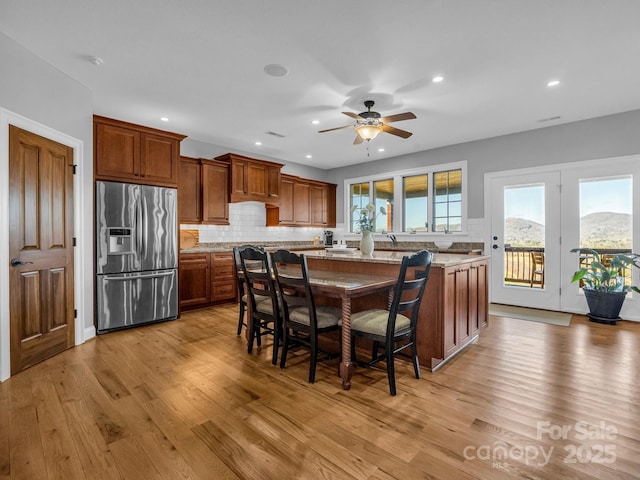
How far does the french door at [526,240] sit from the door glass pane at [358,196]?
102 inches

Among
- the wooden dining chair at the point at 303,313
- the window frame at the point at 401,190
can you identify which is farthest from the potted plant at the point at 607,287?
the wooden dining chair at the point at 303,313

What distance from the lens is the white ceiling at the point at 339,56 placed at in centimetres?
230

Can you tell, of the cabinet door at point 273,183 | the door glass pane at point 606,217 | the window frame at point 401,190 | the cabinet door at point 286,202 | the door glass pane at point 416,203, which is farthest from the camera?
the cabinet door at point 286,202

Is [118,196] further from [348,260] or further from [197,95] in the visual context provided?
[348,260]

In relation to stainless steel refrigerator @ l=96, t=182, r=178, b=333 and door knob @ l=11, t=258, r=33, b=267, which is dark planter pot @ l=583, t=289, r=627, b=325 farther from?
door knob @ l=11, t=258, r=33, b=267

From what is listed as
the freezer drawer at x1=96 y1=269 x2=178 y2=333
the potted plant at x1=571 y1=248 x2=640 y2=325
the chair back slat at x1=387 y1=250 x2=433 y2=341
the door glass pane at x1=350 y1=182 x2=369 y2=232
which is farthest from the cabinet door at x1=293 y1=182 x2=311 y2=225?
the potted plant at x1=571 y1=248 x2=640 y2=325

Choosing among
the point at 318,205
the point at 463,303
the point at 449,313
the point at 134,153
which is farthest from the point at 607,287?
the point at 134,153

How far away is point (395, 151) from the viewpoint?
20.3 ft

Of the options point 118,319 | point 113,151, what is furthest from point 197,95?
point 118,319

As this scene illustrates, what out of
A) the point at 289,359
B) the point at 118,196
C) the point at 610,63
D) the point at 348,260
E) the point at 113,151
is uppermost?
the point at 610,63

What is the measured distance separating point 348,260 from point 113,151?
3077 millimetres

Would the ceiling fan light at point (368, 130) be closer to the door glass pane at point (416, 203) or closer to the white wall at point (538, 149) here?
the white wall at point (538, 149)

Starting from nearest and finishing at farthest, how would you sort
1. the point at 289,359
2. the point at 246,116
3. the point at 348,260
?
the point at 289,359 → the point at 348,260 → the point at 246,116

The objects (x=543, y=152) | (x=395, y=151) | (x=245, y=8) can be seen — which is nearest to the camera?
(x=245, y=8)
